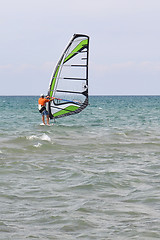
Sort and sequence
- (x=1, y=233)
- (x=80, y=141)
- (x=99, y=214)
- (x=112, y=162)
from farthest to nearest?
1. (x=80, y=141)
2. (x=112, y=162)
3. (x=99, y=214)
4. (x=1, y=233)

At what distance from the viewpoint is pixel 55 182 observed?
287 inches

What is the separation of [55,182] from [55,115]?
10.4 meters

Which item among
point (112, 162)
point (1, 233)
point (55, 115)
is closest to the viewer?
point (1, 233)

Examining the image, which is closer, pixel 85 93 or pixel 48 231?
pixel 48 231

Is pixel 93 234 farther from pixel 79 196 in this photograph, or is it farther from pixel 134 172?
pixel 134 172

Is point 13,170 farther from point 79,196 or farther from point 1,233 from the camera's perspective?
point 1,233

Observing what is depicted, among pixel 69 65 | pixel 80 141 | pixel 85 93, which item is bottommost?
pixel 80 141

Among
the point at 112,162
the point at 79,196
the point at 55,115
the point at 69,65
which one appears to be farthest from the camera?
the point at 55,115

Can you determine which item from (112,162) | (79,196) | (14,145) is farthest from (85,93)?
(79,196)

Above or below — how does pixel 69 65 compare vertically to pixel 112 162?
above

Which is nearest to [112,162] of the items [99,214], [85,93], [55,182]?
[55,182]

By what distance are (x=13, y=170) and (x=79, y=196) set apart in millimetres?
2558

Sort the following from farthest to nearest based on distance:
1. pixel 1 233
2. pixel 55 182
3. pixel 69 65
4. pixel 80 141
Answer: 1. pixel 69 65
2. pixel 80 141
3. pixel 55 182
4. pixel 1 233

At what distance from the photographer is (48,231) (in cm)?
472
